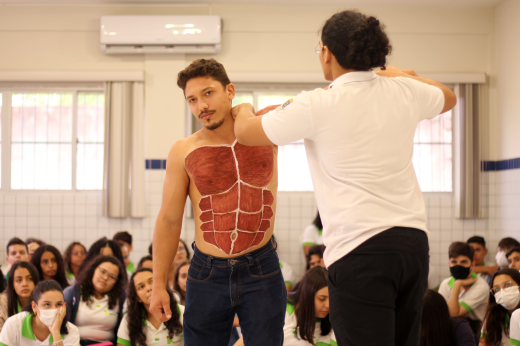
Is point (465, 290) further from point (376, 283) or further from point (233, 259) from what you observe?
point (376, 283)

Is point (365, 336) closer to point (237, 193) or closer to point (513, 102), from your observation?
point (237, 193)

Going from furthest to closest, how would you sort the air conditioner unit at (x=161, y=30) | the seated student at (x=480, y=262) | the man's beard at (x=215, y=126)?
1. the air conditioner unit at (x=161, y=30)
2. the seated student at (x=480, y=262)
3. the man's beard at (x=215, y=126)

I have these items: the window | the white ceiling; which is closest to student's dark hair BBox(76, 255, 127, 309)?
the window

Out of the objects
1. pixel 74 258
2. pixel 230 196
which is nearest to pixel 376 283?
pixel 230 196

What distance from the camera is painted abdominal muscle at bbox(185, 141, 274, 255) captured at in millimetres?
1942

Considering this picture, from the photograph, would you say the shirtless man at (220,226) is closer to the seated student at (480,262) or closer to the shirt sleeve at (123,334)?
the shirt sleeve at (123,334)

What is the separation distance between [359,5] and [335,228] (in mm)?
5294

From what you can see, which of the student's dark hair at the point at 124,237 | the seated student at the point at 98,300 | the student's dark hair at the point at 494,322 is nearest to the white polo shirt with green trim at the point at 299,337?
the student's dark hair at the point at 494,322

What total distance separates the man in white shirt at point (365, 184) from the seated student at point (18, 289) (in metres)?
3.15

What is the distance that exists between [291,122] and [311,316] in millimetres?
2232

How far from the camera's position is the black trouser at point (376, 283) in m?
1.37

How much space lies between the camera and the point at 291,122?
4.70 feet

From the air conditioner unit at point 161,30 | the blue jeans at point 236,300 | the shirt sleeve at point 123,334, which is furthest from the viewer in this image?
the air conditioner unit at point 161,30

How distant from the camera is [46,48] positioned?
6.16 m
